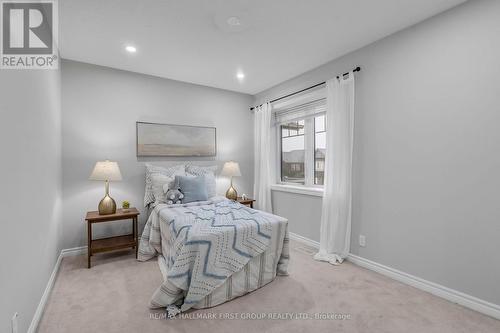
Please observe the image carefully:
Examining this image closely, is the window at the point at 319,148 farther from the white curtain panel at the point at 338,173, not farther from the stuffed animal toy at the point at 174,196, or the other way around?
the stuffed animal toy at the point at 174,196

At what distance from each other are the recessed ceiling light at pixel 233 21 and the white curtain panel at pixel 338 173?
140 cm

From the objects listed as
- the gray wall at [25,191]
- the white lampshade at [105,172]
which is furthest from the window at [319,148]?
the gray wall at [25,191]

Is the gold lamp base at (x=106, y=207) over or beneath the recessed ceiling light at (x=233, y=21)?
beneath

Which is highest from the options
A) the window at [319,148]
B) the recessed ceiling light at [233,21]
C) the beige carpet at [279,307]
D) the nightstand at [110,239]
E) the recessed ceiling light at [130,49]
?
the recessed ceiling light at [233,21]

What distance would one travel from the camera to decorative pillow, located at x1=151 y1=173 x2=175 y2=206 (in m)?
3.25

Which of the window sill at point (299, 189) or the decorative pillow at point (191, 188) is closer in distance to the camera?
the decorative pillow at point (191, 188)

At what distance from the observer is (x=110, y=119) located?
3.36m

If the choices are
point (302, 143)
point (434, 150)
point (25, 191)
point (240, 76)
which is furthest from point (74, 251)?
point (434, 150)

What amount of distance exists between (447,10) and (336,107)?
4.21ft

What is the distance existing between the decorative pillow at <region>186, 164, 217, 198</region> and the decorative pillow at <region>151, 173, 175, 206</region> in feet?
1.37

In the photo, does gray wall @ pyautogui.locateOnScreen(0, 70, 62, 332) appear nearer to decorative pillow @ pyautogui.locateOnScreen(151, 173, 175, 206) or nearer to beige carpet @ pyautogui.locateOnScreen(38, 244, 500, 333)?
beige carpet @ pyautogui.locateOnScreen(38, 244, 500, 333)

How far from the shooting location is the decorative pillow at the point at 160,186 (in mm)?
3253

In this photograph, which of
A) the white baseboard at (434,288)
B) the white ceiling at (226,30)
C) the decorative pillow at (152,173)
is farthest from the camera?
the decorative pillow at (152,173)

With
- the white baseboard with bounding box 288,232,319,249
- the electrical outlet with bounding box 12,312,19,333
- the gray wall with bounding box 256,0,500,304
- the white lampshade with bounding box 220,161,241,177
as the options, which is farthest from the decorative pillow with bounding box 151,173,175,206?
the gray wall with bounding box 256,0,500,304
